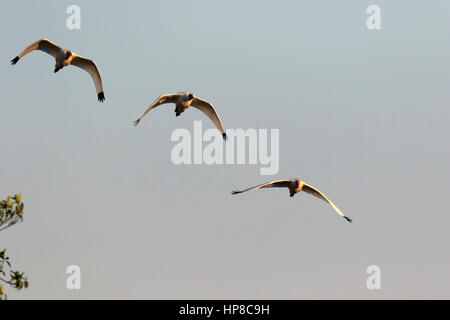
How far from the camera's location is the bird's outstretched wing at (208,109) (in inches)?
2397

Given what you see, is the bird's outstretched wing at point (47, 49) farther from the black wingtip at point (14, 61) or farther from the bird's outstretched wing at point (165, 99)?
the bird's outstretched wing at point (165, 99)

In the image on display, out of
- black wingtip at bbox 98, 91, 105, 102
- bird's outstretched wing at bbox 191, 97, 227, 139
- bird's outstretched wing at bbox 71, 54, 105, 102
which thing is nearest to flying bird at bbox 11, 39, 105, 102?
bird's outstretched wing at bbox 71, 54, 105, 102

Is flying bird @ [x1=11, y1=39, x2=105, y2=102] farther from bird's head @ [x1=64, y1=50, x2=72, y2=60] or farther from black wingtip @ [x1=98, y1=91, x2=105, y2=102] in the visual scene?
black wingtip @ [x1=98, y1=91, x2=105, y2=102]

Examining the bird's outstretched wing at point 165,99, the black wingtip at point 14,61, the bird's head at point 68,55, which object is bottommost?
the bird's outstretched wing at point 165,99

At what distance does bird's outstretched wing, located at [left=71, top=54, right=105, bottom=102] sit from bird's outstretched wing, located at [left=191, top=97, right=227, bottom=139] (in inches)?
261

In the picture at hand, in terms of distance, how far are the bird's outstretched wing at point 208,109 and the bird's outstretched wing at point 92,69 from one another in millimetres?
6621

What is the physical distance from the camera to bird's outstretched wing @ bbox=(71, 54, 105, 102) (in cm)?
5925

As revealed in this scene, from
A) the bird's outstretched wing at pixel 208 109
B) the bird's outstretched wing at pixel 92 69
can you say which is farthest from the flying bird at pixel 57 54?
the bird's outstretched wing at pixel 208 109

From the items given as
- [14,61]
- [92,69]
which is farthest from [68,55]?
[92,69]
